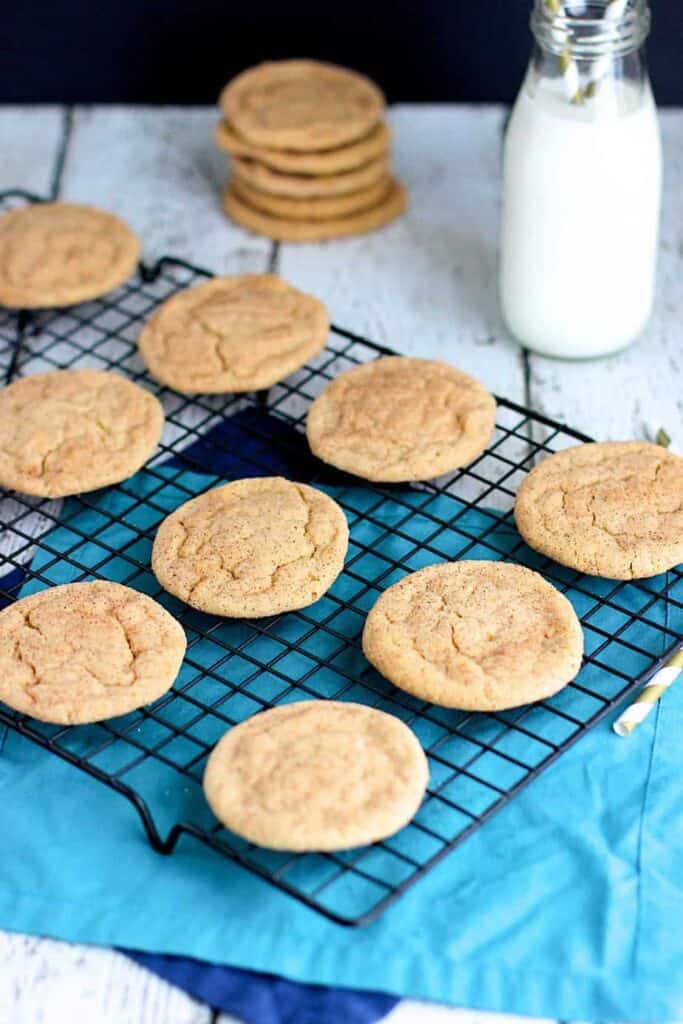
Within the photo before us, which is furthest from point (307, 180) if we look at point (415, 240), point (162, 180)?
point (162, 180)

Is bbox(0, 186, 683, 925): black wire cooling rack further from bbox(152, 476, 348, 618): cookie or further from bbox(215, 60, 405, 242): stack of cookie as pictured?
bbox(215, 60, 405, 242): stack of cookie

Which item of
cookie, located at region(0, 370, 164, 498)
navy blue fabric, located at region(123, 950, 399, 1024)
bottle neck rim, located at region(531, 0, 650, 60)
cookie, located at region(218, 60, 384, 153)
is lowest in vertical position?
navy blue fabric, located at region(123, 950, 399, 1024)

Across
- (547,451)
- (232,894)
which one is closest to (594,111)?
(547,451)

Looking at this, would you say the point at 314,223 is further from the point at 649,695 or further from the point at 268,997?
the point at 268,997

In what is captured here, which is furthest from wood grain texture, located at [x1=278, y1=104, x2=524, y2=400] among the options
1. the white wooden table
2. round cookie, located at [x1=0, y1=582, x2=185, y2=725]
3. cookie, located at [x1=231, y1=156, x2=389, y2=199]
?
round cookie, located at [x1=0, y1=582, x2=185, y2=725]

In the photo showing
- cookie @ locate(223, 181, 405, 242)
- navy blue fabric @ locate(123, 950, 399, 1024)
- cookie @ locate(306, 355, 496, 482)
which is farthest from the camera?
cookie @ locate(223, 181, 405, 242)

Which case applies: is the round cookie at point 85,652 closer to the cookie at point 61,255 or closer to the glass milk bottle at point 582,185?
the cookie at point 61,255

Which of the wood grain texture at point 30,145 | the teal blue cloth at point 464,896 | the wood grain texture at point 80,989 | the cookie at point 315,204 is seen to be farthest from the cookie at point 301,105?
the wood grain texture at point 80,989
